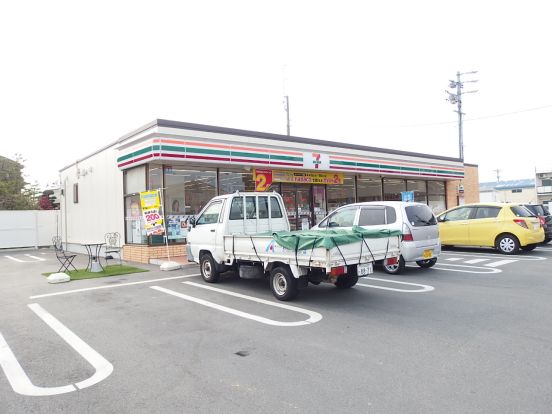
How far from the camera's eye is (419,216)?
30.9ft

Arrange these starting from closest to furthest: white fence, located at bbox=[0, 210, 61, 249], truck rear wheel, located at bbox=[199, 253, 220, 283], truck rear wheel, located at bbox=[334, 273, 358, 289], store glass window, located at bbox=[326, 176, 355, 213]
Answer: truck rear wheel, located at bbox=[334, 273, 358, 289]
truck rear wheel, located at bbox=[199, 253, 220, 283]
store glass window, located at bbox=[326, 176, 355, 213]
white fence, located at bbox=[0, 210, 61, 249]

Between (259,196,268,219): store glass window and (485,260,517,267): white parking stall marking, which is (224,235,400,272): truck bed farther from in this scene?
(485,260,517,267): white parking stall marking

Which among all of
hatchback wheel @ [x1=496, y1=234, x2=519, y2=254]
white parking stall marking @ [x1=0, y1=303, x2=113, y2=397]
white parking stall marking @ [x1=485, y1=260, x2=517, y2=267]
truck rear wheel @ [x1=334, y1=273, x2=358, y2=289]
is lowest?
white parking stall marking @ [x1=0, y1=303, x2=113, y2=397]

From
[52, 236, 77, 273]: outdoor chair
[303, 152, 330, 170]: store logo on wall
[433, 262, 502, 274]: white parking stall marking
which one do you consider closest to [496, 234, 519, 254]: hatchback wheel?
[433, 262, 502, 274]: white parking stall marking

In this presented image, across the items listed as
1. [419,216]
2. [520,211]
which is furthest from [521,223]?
[419,216]

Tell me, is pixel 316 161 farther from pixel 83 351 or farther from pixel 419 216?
pixel 83 351

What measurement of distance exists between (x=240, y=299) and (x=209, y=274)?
6.56 feet

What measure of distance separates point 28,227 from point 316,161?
18.2m

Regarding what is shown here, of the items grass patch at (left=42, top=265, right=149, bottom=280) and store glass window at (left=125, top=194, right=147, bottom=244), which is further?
store glass window at (left=125, top=194, right=147, bottom=244)

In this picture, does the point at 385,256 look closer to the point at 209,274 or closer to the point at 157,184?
the point at 209,274

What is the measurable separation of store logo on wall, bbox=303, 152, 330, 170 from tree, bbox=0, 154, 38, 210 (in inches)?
964

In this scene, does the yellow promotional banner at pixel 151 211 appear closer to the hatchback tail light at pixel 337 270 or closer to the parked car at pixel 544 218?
the hatchback tail light at pixel 337 270

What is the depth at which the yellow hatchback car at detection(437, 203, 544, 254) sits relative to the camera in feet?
40.1

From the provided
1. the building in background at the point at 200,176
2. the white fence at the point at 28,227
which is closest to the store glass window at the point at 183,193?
the building in background at the point at 200,176
